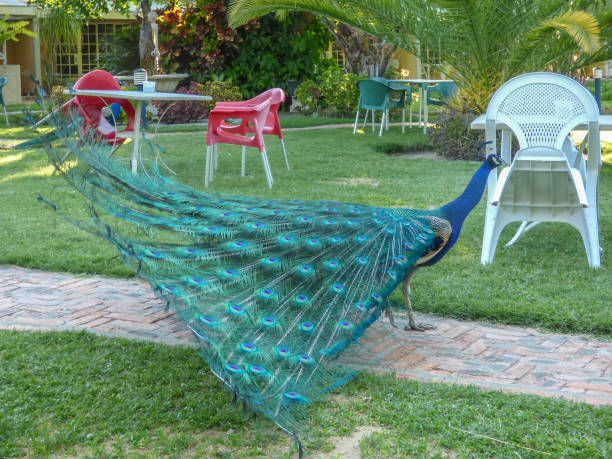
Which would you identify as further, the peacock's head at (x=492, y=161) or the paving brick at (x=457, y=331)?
the peacock's head at (x=492, y=161)

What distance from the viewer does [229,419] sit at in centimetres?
283

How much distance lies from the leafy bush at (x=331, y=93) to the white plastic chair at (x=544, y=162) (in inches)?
411

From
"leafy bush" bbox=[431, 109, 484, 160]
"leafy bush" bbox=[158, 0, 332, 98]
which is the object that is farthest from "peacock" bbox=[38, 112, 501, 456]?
"leafy bush" bbox=[158, 0, 332, 98]

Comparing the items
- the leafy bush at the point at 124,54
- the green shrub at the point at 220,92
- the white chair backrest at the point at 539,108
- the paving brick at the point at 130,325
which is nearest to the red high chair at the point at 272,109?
the white chair backrest at the point at 539,108

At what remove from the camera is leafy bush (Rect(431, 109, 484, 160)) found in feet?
35.3

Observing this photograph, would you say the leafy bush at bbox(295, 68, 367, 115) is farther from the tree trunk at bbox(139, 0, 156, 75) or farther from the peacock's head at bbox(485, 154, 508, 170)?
the peacock's head at bbox(485, 154, 508, 170)

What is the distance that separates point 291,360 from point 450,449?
67 centimetres

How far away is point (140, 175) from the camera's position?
3740 millimetres

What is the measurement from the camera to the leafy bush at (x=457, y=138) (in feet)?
35.3

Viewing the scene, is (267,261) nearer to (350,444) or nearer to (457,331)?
(350,444)

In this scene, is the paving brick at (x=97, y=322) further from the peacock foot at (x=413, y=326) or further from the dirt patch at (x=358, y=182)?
the dirt patch at (x=358, y=182)

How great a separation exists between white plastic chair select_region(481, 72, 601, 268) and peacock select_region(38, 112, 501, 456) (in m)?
1.28

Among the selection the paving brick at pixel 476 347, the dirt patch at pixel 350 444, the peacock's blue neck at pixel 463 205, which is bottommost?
the dirt patch at pixel 350 444

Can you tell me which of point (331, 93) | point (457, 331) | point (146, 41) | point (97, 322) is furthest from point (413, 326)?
point (146, 41)
